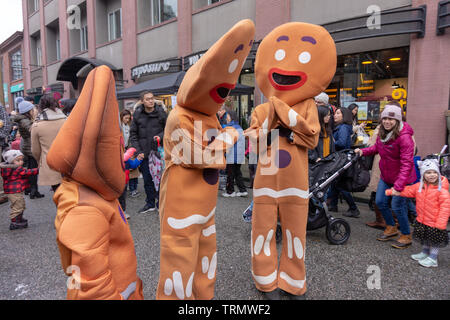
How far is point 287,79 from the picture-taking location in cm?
246

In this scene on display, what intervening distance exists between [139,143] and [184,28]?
7.27 metres

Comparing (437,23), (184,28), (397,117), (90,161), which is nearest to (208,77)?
(90,161)

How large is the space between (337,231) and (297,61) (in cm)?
229

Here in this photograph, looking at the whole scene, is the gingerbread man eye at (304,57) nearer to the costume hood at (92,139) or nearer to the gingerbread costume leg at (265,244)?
the gingerbread costume leg at (265,244)

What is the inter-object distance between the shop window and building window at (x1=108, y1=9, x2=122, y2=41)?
11.1 metres

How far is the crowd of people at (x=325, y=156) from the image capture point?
320cm

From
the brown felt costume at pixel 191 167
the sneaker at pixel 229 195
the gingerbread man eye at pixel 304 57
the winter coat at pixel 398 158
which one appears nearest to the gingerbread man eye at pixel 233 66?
the brown felt costume at pixel 191 167

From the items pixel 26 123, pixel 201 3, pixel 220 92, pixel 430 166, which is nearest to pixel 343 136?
pixel 430 166

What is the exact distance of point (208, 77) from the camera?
178 cm

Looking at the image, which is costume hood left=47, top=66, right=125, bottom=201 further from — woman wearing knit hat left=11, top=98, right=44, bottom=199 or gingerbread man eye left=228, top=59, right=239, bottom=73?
woman wearing knit hat left=11, top=98, right=44, bottom=199

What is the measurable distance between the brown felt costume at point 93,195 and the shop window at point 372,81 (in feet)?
23.0

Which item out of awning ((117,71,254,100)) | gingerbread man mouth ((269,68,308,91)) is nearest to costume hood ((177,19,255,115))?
gingerbread man mouth ((269,68,308,91))

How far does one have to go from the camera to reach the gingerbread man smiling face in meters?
2.43
